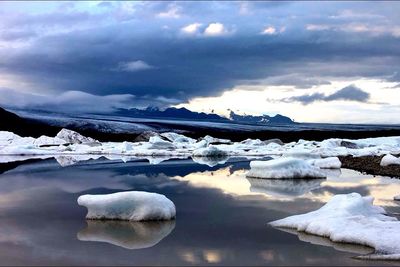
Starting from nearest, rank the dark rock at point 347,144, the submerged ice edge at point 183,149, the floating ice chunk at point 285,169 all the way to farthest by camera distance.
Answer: the floating ice chunk at point 285,169
the submerged ice edge at point 183,149
the dark rock at point 347,144

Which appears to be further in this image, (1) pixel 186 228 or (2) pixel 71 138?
(2) pixel 71 138

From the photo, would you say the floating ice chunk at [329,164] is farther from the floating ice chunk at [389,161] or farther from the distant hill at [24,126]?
the distant hill at [24,126]

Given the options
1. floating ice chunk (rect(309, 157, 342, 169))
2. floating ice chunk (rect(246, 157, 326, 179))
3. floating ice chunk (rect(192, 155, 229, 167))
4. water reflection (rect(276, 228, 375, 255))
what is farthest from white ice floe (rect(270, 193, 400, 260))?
floating ice chunk (rect(192, 155, 229, 167))

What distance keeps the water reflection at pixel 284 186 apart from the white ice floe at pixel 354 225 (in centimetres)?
262

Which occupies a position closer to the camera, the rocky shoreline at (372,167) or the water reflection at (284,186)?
the water reflection at (284,186)

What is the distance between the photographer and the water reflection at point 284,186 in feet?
36.1

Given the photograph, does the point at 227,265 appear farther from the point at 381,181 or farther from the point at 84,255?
the point at 381,181

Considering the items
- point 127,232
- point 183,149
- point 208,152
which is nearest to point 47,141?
point 183,149

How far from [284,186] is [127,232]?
6.06 metres

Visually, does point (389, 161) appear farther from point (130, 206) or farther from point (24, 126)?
point (24, 126)

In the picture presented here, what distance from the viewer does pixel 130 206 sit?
299 inches

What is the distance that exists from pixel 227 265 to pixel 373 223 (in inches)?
94.4

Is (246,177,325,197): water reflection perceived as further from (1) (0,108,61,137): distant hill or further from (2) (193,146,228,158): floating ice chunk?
(1) (0,108,61,137): distant hill

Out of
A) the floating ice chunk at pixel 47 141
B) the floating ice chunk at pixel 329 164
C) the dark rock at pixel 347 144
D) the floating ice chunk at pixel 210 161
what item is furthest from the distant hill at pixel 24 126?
the floating ice chunk at pixel 329 164
